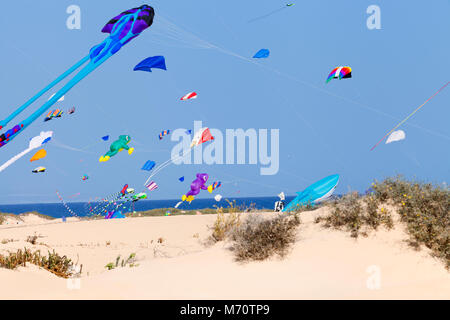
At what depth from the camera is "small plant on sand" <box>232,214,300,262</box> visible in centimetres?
856

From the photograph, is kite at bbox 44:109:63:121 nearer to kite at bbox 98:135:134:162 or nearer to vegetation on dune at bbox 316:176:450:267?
kite at bbox 98:135:134:162

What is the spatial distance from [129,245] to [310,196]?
6828mm

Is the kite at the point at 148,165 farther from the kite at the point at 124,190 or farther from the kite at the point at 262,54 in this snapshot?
the kite at the point at 262,54

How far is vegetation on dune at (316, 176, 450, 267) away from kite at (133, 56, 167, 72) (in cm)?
638

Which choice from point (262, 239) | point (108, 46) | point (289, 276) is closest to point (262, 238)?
point (262, 239)

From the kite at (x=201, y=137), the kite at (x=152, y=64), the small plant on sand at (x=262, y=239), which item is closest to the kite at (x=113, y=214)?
the kite at (x=201, y=137)

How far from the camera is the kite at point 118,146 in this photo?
2036 cm

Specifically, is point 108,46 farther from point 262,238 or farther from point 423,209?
point 423,209

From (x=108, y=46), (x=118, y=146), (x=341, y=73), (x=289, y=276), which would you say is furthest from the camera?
(x=118, y=146)

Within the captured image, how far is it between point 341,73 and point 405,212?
6.03 meters

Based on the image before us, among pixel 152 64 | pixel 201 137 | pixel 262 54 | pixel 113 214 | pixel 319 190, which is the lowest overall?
pixel 113 214

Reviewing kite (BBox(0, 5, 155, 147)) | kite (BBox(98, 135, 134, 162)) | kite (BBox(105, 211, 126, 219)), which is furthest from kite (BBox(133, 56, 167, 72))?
kite (BBox(105, 211, 126, 219))

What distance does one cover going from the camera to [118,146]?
2059 cm

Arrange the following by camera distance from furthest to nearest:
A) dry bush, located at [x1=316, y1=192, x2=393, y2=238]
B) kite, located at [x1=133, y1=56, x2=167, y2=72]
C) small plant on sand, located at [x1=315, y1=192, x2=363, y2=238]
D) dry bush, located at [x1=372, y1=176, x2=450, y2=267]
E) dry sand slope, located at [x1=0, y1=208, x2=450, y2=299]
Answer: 1. kite, located at [x1=133, y1=56, x2=167, y2=72]
2. small plant on sand, located at [x1=315, y1=192, x2=363, y2=238]
3. dry bush, located at [x1=316, y1=192, x2=393, y2=238]
4. dry bush, located at [x1=372, y1=176, x2=450, y2=267]
5. dry sand slope, located at [x1=0, y1=208, x2=450, y2=299]
